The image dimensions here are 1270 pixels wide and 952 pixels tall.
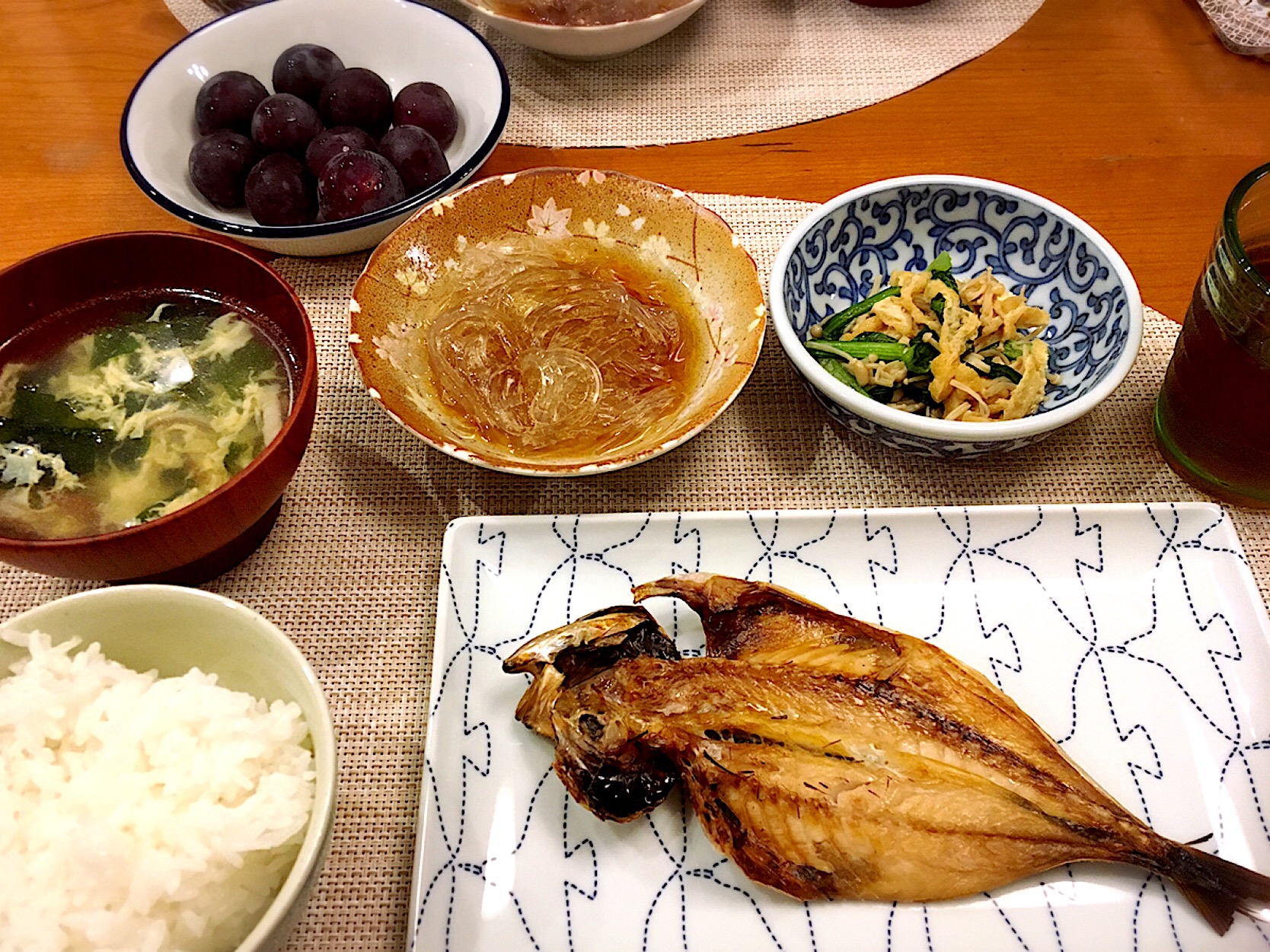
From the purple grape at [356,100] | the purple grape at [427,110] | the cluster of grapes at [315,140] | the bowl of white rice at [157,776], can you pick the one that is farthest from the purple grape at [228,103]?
the bowl of white rice at [157,776]

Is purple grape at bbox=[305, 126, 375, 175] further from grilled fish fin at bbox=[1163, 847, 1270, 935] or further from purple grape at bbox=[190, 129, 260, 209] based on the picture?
grilled fish fin at bbox=[1163, 847, 1270, 935]

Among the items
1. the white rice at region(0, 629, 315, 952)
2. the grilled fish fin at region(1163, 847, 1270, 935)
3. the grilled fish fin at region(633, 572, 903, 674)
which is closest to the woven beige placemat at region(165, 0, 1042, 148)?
the grilled fish fin at region(633, 572, 903, 674)

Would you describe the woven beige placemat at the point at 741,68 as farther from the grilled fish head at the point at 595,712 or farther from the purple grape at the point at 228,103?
the grilled fish head at the point at 595,712

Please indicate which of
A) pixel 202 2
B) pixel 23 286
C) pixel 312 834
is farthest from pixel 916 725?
pixel 202 2

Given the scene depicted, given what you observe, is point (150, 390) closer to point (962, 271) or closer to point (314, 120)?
point (314, 120)

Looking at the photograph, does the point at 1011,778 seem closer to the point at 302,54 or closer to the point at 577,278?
the point at 577,278

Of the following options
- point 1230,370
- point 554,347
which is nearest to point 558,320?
point 554,347
